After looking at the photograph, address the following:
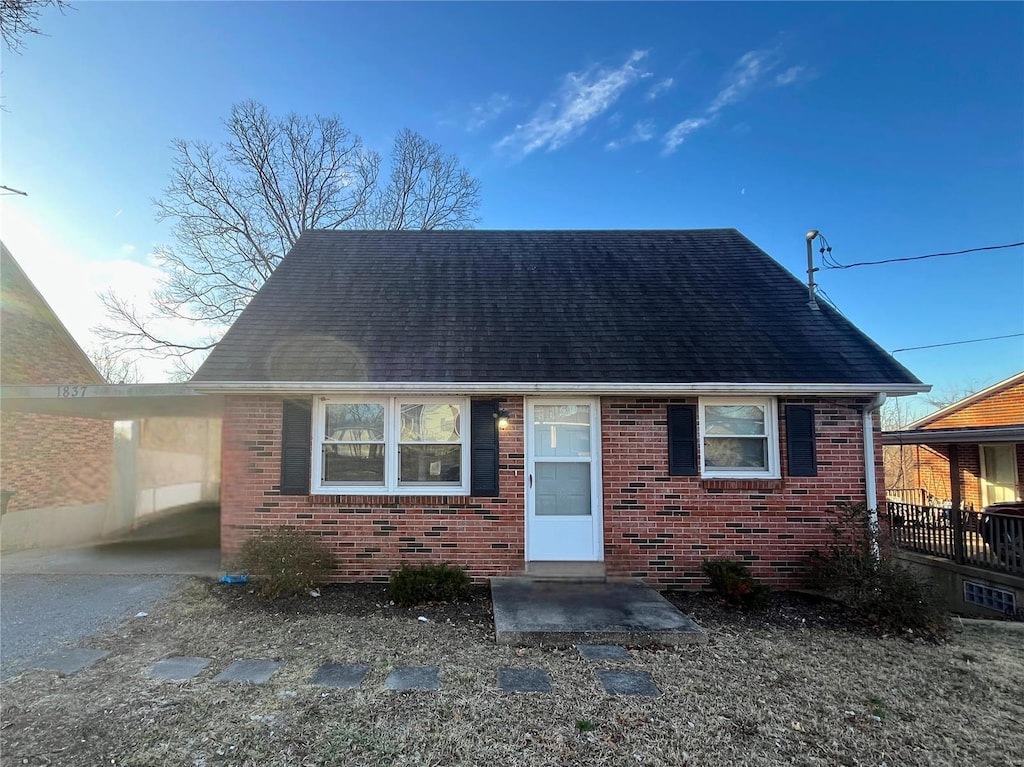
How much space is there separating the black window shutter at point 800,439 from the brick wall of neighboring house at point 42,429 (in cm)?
1301

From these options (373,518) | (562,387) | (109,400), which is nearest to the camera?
(562,387)

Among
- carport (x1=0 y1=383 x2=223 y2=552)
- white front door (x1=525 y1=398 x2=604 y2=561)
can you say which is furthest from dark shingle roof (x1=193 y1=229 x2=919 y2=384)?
carport (x1=0 y1=383 x2=223 y2=552)

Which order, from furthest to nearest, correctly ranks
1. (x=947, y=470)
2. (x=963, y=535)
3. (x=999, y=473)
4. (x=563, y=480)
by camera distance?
(x=947, y=470)
(x=999, y=473)
(x=963, y=535)
(x=563, y=480)

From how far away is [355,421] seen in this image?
6715 millimetres

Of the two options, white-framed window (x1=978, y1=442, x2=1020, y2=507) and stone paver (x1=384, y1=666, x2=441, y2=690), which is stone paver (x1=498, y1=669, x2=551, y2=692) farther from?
white-framed window (x1=978, y1=442, x2=1020, y2=507)

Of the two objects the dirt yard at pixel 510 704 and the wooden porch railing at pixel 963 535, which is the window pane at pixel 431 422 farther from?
the wooden porch railing at pixel 963 535

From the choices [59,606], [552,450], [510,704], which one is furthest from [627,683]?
[59,606]

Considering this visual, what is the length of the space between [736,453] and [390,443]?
15.6 feet

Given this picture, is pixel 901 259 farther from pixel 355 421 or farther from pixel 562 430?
pixel 355 421

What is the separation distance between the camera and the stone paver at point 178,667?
3949mm

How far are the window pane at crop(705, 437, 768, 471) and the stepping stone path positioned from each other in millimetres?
3217

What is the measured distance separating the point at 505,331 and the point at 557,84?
647 centimetres

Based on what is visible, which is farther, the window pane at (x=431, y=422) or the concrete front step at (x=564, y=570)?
the window pane at (x=431, y=422)

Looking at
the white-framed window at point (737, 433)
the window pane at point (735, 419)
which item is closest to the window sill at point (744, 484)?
the white-framed window at point (737, 433)
